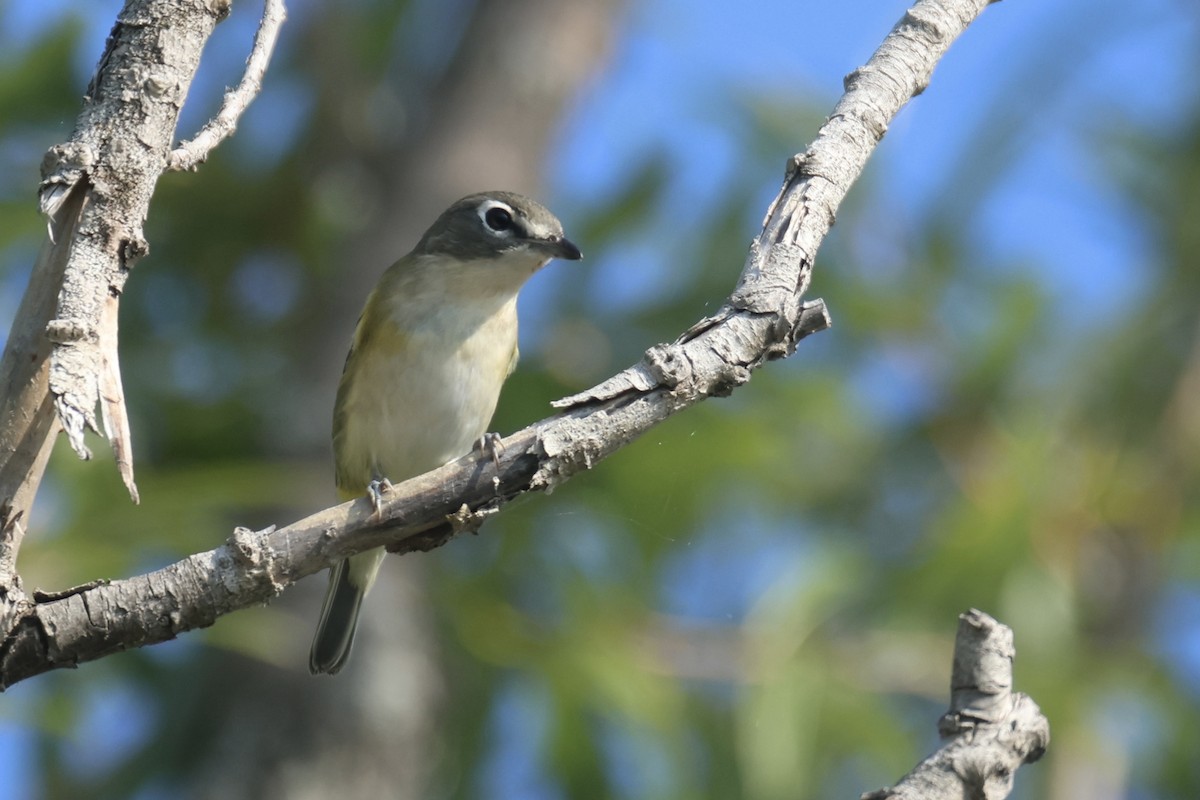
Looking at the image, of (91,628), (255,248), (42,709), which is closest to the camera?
(91,628)

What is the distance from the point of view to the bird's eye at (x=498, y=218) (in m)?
5.04

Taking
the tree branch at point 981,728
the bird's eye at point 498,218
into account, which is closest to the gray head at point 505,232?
the bird's eye at point 498,218

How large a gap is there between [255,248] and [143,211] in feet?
19.6

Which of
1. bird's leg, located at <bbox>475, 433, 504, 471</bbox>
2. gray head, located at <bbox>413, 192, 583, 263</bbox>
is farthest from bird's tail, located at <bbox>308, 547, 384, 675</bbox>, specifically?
bird's leg, located at <bbox>475, 433, 504, 471</bbox>

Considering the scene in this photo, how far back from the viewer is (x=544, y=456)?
258cm

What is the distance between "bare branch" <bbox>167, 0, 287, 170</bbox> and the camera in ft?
8.45

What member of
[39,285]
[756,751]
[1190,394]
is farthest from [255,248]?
[39,285]

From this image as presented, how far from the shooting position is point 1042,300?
26.7 feet

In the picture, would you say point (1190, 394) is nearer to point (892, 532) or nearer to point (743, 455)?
point (892, 532)

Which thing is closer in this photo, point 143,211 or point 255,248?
point 143,211

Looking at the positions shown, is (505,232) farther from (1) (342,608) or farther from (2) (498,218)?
(1) (342,608)

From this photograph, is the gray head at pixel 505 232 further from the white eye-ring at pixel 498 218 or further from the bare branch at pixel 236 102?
the bare branch at pixel 236 102

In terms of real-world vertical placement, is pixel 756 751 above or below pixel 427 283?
below

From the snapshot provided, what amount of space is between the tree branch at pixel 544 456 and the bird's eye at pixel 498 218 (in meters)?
2.19
